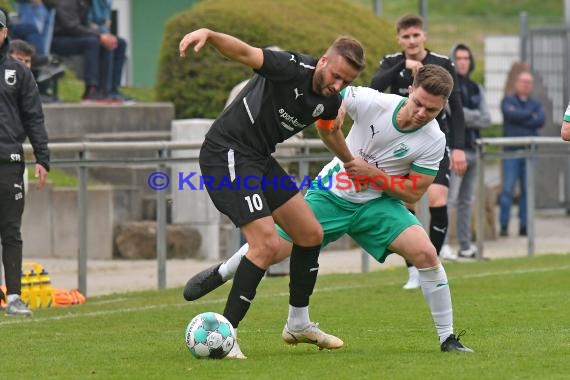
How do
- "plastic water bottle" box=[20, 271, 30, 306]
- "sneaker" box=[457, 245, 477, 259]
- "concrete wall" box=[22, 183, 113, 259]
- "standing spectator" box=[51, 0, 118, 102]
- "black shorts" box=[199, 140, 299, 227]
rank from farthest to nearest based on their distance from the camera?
"standing spectator" box=[51, 0, 118, 102] < "sneaker" box=[457, 245, 477, 259] < "concrete wall" box=[22, 183, 113, 259] < "plastic water bottle" box=[20, 271, 30, 306] < "black shorts" box=[199, 140, 299, 227]

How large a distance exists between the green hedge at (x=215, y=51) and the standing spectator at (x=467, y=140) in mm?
2328

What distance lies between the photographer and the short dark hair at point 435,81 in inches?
367

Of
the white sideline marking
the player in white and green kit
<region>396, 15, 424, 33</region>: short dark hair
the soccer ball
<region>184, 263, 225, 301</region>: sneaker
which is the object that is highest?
<region>396, 15, 424, 33</region>: short dark hair

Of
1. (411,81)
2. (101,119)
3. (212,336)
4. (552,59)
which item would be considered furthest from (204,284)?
(552,59)

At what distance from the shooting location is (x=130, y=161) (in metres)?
14.5

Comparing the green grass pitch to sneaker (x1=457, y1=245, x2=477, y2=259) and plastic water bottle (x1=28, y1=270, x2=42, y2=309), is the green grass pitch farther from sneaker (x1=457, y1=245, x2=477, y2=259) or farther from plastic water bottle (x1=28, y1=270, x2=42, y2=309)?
sneaker (x1=457, y1=245, x2=477, y2=259)

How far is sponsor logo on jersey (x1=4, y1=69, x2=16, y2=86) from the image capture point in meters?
12.1

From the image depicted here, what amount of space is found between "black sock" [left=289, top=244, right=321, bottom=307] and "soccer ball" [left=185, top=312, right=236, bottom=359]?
2.37 ft

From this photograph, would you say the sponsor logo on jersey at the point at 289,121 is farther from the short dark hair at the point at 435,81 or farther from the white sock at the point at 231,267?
the white sock at the point at 231,267

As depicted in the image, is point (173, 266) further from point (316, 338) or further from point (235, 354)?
point (235, 354)

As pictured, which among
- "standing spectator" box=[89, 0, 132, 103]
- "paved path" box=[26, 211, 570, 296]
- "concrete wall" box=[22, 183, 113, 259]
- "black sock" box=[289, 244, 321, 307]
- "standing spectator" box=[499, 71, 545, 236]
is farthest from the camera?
"standing spectator" box=[499, 71, 545, 236]

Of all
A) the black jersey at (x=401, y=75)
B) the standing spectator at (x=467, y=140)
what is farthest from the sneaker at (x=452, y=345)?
the standing spectator at (x=467, y=140)

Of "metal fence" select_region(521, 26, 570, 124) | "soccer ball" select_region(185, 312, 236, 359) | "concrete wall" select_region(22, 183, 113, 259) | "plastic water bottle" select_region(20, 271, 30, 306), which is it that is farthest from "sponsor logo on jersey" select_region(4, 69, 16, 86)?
"metal fence" select_region(521, 26, 570, 124)

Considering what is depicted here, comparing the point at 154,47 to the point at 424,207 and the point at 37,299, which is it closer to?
the point at 424,207
